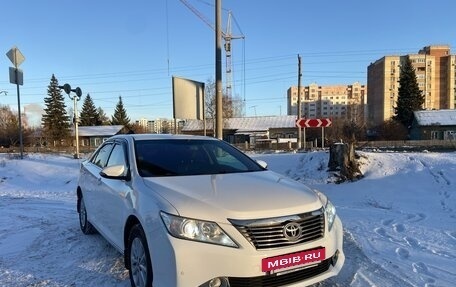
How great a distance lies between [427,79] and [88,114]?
84.6 meters

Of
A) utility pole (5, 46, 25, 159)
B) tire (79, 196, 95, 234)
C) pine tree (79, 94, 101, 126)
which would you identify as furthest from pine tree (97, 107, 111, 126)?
tire (79, 196, 95, 234)

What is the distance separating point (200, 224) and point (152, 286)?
761 millimetres

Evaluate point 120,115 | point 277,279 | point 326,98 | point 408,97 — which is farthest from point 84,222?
point 326,98

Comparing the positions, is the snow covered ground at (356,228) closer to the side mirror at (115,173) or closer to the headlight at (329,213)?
the headlight at (329,213)

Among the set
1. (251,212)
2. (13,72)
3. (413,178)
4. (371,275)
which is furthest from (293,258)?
(13,72)

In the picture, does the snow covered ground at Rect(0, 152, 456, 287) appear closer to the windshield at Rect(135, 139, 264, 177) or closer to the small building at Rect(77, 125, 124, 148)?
the windshield at Rect(135, 139, 264, 177)

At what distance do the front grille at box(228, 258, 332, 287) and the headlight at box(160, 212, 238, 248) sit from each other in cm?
30

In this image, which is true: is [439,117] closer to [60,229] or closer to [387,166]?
[387,166]

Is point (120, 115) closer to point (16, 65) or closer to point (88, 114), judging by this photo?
point (88, 114)

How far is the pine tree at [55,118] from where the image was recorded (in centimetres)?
6862

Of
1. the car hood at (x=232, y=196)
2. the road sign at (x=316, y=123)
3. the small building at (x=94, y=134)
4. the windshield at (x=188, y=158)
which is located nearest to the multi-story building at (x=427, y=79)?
the small building at (x=94, y=134)

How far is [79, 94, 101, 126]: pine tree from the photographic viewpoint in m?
86.4

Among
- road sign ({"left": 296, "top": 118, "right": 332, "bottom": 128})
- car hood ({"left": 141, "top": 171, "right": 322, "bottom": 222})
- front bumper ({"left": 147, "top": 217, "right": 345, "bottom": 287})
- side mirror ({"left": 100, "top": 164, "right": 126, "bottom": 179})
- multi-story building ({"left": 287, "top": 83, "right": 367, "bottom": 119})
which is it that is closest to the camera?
front bumper ({"left": 147, "top": 217, "right": 345, "bottom": 287})

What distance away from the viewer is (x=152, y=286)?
346cm
